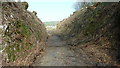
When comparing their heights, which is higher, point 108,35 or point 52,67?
point 108,35

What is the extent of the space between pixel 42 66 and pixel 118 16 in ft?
26.9

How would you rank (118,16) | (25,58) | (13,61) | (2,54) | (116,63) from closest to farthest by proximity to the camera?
1. (2,54)
2. (13,61)
3. (25,58)
4. (116,63)
5. (118,16)

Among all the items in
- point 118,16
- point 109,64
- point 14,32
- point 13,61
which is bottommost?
point 109,64

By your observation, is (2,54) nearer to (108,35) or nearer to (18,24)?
(18,24)

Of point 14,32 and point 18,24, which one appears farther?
point 18,24

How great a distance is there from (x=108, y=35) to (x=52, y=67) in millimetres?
6856

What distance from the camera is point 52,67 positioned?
1185 centimetres

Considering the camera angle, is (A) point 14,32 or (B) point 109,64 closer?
(A) point 14,32

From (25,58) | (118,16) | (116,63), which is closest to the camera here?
(25,58)

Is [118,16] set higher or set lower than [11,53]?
higher

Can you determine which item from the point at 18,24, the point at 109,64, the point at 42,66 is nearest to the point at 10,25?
the point at 18,24

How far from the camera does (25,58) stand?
11617 mm

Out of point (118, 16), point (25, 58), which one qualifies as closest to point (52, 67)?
point (25, 58)

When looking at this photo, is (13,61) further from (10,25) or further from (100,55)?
(100,55)
